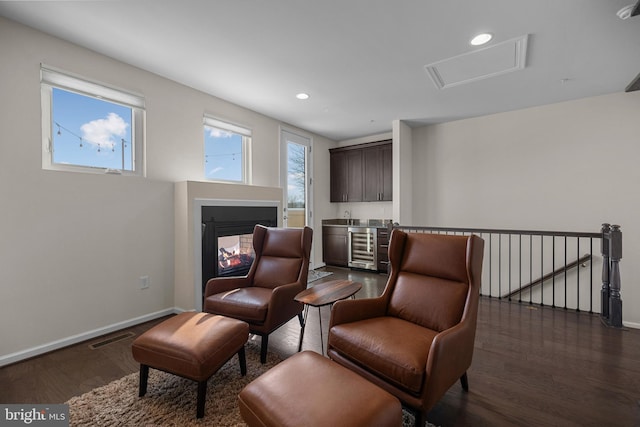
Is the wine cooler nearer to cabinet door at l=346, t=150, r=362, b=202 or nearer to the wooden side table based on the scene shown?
cabinet door at l=346, t=150, r=362, b=202

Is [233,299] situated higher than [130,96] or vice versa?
[130,96]

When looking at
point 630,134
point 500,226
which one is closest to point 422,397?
point 500,226

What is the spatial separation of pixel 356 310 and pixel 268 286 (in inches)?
44.6

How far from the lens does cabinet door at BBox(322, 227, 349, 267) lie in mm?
5750

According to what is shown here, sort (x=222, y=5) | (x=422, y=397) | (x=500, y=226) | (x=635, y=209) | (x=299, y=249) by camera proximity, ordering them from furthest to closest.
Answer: (x=500, y=226)
(x=635, y=209)
(x=299, y=249)
(x=222, y=5)
(x=422, y=397)

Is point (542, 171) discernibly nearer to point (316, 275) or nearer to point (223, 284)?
point (316, 275)

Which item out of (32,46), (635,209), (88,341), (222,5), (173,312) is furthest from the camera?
(635,209)

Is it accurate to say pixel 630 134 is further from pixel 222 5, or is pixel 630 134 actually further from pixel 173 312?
pixel 173 312

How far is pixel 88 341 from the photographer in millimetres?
Answer: 2613

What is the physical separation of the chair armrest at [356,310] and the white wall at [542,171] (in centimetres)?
362

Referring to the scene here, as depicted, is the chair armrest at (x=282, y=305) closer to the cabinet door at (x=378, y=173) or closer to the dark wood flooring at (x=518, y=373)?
the dark wood flooring at (x=518, y=373)

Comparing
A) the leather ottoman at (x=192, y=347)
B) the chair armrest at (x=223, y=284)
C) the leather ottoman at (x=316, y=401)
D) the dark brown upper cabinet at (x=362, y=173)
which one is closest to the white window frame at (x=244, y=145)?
the chair armrest at (x=223, y=284)

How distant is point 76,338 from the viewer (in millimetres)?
2568

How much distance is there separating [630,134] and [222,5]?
16.8 feet
